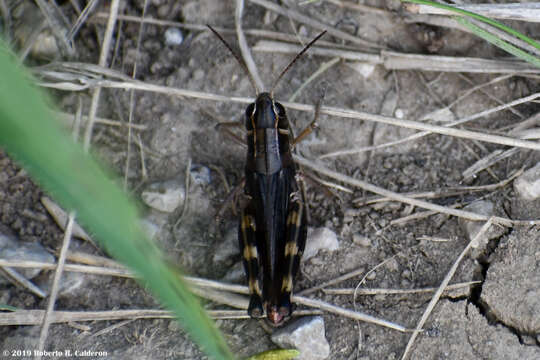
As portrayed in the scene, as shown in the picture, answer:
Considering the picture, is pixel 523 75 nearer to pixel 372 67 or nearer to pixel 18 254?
pixel 372 67

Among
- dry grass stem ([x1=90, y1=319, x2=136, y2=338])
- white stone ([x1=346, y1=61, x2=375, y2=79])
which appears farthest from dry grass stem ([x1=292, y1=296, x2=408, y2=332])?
white stone ([x1=346, y1=61, x2=375, y2=79])

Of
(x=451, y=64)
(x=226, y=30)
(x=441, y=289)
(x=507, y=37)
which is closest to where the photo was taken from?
(x=441, y=289)

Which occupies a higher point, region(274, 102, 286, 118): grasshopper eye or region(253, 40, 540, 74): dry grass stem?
region(253, 40, 540, 74): dry grass stem

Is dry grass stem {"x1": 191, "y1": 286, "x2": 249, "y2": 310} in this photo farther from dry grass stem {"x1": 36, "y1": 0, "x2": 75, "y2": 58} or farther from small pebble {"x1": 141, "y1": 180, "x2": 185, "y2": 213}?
dry grass stem {"x1": 36, "y1": 0, "x2": 75, "y2": 58}

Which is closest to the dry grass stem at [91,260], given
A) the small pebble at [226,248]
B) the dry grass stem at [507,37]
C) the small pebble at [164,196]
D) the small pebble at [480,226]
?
the small pebble at [164,196]

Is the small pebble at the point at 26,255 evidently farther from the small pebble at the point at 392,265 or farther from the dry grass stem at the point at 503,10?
the dry grass stem at the point at 503,10

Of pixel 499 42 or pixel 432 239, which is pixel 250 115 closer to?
pixel 432 239

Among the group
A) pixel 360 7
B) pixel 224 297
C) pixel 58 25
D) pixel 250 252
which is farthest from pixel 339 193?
pixel 58 25
